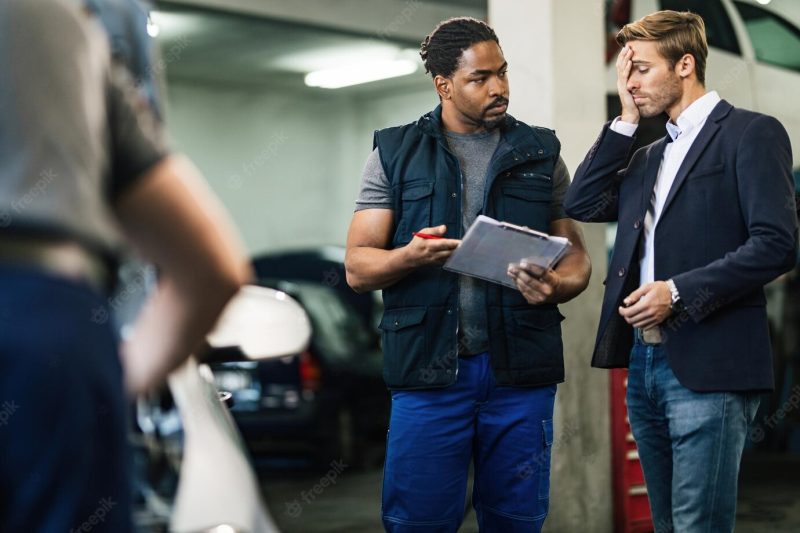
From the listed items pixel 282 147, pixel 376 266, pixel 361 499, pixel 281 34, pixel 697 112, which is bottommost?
pixel 361 499

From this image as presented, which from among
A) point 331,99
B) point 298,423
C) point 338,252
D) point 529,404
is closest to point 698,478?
point 529,404

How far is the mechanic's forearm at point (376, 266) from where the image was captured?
10.4 feet

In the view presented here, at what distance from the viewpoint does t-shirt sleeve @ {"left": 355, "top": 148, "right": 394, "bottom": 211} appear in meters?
3.33

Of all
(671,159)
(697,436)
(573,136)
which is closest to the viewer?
(697,436)

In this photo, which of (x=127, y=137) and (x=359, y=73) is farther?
(x=359, y=73)

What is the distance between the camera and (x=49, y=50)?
2.78 ft

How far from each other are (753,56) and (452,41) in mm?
5189

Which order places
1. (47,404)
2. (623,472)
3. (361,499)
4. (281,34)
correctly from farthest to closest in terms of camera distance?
(281,34) → (361,499) → (623,472) → (47,404)

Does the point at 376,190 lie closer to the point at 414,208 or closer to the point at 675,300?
the point at 414,208

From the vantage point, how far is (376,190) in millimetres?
3342

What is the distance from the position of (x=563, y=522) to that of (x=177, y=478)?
14.0ft

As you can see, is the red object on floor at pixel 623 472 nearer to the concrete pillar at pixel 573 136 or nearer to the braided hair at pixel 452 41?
the concrete pillar at pixel 573 136

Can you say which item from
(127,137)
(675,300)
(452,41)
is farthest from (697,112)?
(127,137)

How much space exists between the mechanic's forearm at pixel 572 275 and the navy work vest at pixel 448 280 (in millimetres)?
87
